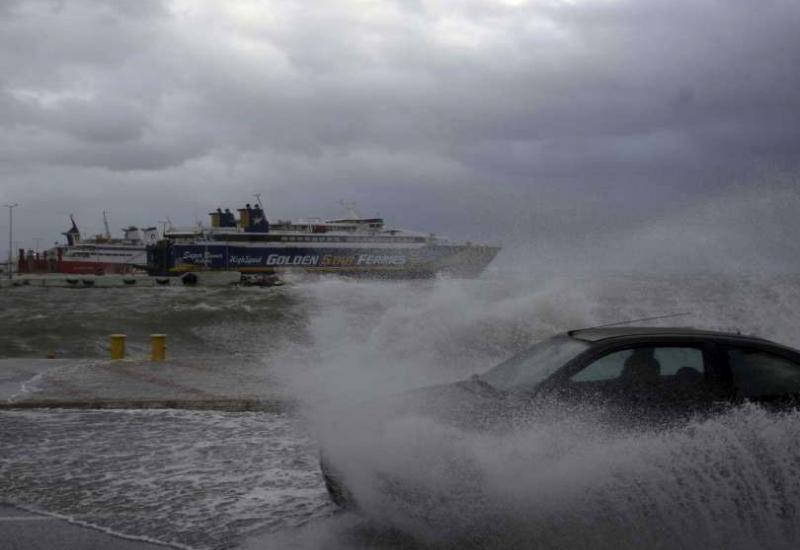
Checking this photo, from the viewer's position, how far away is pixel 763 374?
17.6 feet

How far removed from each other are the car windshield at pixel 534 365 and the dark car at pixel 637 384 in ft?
0.05

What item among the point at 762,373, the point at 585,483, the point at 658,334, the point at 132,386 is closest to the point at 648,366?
the point at 658,334

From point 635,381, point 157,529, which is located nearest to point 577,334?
point 635,381

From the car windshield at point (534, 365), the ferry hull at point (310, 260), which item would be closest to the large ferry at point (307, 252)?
the ferry hull at point (310, 260)

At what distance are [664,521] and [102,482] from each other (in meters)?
4.28

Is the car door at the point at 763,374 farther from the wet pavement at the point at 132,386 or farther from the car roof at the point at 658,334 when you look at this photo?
the wet pavement at the point at 132,386

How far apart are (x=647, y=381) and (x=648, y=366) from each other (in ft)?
0.42

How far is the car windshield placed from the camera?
5422mm

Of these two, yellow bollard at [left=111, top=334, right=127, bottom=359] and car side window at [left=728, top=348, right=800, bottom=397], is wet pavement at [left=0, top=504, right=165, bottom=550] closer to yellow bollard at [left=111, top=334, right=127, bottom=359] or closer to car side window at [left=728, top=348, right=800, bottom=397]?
car side window at [left=728, top=348, right=800, bottom=397]

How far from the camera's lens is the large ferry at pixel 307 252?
260ft

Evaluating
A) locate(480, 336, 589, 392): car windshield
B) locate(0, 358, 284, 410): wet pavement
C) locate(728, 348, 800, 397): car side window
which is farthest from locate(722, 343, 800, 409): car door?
locate(0, 358, 284, 410): wet pavement

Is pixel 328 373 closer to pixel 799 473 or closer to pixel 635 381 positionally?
pixel 635 381

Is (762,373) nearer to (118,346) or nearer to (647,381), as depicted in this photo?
(647,381)

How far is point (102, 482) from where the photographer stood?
6230 mm
